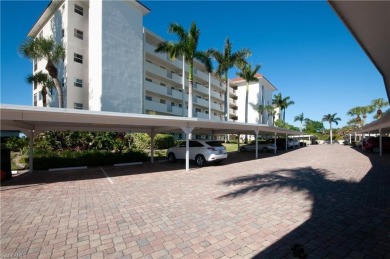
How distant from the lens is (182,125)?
12055mm

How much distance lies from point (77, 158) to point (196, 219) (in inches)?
470

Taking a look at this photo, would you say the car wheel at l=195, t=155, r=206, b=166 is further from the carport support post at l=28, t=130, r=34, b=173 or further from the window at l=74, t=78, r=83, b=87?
the window at l=74, t=78, r=83, b=87

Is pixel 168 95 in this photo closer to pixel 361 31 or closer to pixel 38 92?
pixel 38 92

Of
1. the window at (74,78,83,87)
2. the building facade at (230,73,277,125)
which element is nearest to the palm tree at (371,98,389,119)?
the building facade at (230,73,277,125)

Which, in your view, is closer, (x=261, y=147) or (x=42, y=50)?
(x=42, y=50)

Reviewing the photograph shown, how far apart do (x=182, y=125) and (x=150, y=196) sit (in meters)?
5.61

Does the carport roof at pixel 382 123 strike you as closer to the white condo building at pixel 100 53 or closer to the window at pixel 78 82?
the white condo building at pixel 100 53

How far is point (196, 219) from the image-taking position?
16.8 feet

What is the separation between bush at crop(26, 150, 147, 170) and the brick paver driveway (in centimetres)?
415

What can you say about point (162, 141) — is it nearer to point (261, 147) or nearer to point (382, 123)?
point (261, 147)

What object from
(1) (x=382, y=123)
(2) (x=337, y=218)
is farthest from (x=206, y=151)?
(1) (x=382, y=123)

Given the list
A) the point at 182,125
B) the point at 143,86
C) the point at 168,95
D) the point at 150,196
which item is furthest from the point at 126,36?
the point at 150,196

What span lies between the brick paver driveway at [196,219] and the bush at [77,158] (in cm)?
415

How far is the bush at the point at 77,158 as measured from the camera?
494 inches
